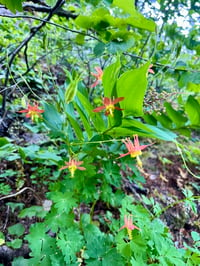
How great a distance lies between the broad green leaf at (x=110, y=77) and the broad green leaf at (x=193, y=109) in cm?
44

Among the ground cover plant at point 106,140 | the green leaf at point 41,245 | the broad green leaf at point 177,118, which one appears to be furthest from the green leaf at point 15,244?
the broad green leaf at point 177,118

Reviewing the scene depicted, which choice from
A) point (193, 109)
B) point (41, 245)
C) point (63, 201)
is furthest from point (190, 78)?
point (41, 245)

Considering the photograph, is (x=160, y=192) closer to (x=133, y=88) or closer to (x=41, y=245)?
(x=41, y=245)

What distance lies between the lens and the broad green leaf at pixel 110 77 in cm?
58

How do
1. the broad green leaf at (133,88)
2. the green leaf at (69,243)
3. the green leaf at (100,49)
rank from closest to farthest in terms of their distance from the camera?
the broad green leaf at (133,88)
the green leaf at (69,243)
the green leaf at (100,49)

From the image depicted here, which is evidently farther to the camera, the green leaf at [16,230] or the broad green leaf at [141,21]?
the green leaf at [16,230]

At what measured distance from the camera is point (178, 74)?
3.40ft

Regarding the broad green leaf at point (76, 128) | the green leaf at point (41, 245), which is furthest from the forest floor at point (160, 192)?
the broad green leaf at point (76, 128)

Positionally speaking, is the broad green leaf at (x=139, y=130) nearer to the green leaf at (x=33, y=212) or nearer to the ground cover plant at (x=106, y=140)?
the ground cover plant at (x=106, y=140)

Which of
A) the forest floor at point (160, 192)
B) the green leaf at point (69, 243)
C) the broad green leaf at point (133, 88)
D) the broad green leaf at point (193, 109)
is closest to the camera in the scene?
the broad green leaf at point (133, 88)

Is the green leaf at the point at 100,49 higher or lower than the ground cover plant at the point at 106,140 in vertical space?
higher

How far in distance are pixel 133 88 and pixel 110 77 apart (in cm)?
8

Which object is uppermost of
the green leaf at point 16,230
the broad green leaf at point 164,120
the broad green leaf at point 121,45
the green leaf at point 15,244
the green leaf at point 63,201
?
the broad green leaf at point 121,45

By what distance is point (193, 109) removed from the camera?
35.4 inches
